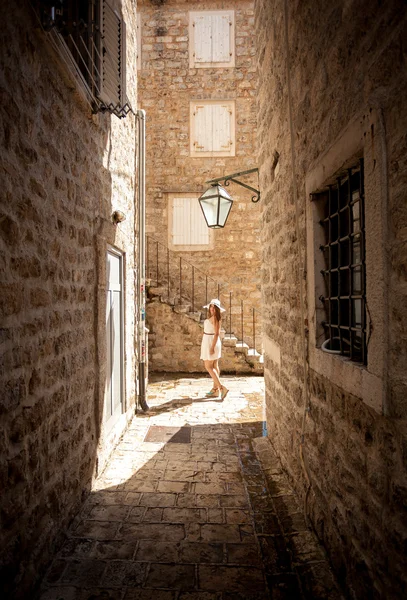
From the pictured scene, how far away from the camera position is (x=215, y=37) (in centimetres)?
1063

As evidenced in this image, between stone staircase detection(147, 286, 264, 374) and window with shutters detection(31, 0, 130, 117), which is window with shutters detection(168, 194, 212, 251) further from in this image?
window with shutters detection(31, 0, 130, 117)

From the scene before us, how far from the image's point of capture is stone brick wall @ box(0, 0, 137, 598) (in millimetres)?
2074

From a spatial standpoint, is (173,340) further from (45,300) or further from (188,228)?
(45,300)

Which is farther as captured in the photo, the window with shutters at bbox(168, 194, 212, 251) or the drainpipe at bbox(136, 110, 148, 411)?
the window with shutters at bbox(168, 194, 212, 251)

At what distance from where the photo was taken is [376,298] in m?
1.79

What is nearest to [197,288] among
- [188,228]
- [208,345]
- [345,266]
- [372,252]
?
[188,228]

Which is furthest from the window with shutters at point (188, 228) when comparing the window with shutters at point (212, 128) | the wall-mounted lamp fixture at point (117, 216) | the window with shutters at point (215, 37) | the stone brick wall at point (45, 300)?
the stone brick wall at point (45, 300)

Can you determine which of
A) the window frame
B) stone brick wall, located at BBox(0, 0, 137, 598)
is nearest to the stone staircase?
stone brick wall, located at BBox(0, 0, 137, 598)

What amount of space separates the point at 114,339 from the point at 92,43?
9.86 feet

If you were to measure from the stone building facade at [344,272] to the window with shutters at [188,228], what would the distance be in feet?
21.7

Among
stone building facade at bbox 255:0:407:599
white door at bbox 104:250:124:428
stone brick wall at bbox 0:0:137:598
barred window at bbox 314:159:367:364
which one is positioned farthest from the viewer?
white door at bbox 104:250:124:428

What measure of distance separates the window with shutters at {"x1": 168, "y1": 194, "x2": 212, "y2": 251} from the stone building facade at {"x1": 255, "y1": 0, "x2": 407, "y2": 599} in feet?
21.7

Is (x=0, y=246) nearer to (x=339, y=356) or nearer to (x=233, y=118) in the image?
(x=339, y=356)

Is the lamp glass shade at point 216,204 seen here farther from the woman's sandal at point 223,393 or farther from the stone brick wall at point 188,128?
the stone brick wall at point 188,128
